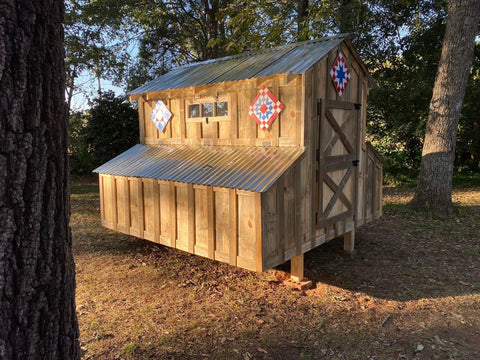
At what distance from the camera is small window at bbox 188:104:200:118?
6513mm

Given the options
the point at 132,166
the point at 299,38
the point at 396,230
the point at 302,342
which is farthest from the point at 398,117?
the point at 302,342

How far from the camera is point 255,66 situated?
6.04 m

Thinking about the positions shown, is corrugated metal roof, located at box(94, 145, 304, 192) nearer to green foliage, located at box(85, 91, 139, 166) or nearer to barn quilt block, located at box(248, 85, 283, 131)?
barn quilt block, located at box(248, 85, 283, 131)

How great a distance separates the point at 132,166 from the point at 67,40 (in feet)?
36.9

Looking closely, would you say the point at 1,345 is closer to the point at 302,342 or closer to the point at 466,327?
the point at 302,342

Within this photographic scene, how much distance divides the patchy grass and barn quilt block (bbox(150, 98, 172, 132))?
8.38 feet

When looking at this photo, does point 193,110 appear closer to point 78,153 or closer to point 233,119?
point 233,119

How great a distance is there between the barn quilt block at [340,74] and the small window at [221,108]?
5.85ft

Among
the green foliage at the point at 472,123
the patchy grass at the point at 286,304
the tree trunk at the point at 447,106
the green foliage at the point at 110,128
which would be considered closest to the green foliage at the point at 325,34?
the green foliage at the point at 472,123

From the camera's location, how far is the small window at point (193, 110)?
651 centimetres

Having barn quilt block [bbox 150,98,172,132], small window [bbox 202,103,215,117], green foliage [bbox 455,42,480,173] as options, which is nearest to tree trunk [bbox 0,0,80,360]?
small window [bbox 202,103,215,117]

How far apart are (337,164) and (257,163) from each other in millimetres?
1517

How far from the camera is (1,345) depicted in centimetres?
188

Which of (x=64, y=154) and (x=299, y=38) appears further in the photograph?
(x=299, y=38)
